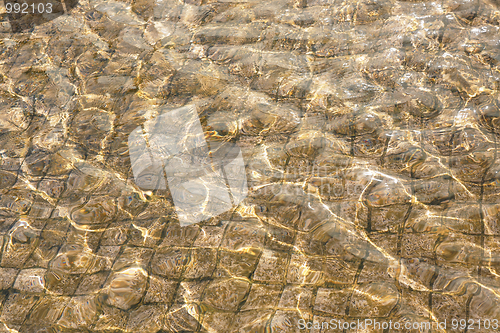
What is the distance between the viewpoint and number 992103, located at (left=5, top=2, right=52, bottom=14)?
5.15 m

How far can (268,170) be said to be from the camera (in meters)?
3.18

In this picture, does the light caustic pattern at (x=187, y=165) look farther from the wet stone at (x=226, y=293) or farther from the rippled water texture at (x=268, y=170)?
the wet stone at (x=226, y=293)

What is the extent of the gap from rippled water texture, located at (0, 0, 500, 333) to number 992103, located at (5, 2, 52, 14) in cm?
77

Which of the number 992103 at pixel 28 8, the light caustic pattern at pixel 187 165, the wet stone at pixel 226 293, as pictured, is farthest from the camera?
the number 992103 at pixel 28 8

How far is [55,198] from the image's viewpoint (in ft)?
10.6

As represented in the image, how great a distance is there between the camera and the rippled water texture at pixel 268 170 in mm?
2539

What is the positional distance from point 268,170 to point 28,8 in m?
4.51

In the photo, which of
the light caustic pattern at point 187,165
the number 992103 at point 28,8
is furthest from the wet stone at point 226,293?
the number 992103 at point 28,8

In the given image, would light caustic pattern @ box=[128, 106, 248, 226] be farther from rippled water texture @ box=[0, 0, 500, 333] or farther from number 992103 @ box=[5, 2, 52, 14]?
number 992103 @ box=[5, 2, 52, 14]

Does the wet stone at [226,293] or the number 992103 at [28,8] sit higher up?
the number 992103 at [28,8]

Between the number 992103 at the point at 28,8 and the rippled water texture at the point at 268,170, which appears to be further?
the number 992103 at the point at 28,8

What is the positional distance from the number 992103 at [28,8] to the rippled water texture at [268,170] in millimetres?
768

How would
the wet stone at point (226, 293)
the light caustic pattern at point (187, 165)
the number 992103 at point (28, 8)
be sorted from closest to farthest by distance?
the wet stone at point (226, 293), the light caustic pattern at point (187, 165), the number 992103 at point (28, 8)

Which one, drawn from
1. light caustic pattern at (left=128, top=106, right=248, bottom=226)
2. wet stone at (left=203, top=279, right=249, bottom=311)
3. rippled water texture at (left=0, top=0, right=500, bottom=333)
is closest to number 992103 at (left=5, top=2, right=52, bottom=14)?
rippled water texture at (left=0, top=0, right=500, bottom=333)
